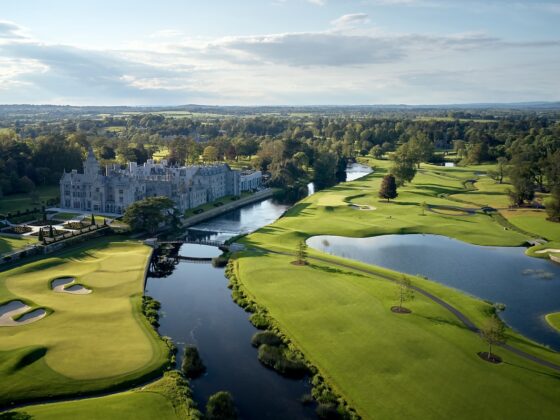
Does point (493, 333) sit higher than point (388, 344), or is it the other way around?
point (493, 333)

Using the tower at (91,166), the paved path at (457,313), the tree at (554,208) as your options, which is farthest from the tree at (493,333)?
the tower at (91,166)

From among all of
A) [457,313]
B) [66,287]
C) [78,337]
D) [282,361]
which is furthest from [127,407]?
[457,313]

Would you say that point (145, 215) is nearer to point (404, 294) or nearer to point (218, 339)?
point (218, 339)

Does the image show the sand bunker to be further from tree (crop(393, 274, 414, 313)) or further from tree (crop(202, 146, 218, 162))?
tree (crop(202, 146, 218, 162))

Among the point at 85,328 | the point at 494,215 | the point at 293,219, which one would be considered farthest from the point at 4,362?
the point at 494,215

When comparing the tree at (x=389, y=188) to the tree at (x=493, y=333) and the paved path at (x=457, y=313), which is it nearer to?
the paved path at (x=457, y=313)

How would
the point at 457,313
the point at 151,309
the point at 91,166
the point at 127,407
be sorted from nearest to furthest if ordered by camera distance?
the point at 127,407
the point at 457,313
the point at 151,309
the point at 91,166

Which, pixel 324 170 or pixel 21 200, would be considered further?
pixel 324 170
